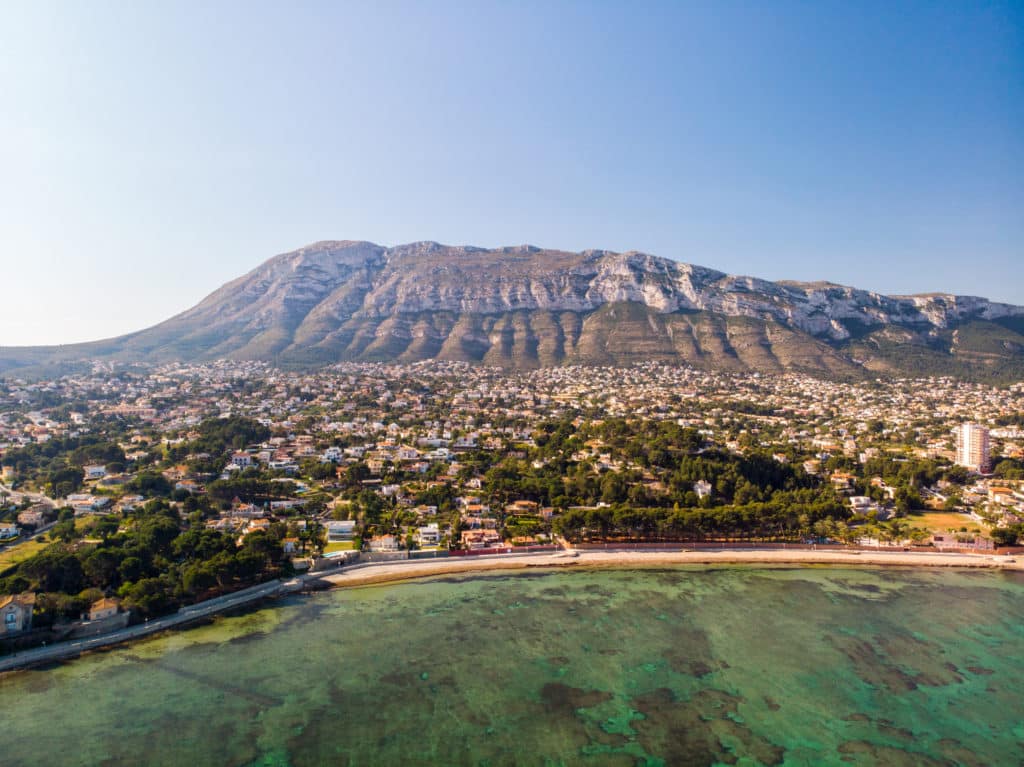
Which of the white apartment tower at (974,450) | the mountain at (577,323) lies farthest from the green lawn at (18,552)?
the mountain at (577,323)

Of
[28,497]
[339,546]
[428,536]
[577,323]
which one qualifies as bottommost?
[428,536]

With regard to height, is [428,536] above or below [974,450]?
below

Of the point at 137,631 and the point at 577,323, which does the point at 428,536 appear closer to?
the point at 137,631

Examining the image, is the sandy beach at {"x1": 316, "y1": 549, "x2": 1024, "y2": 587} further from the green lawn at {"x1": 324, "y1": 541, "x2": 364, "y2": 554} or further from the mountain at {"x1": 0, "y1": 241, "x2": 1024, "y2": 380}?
the mountain at {"x1": 0, "y1": 241, "x2": 1024, "y2": 380}

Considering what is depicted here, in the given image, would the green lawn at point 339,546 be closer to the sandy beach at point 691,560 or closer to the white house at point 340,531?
the white house at point 340,531

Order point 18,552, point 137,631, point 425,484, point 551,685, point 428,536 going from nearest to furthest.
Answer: point 551,685 < point 137,631 < point 18,552 < point 428,536 < point 425,484

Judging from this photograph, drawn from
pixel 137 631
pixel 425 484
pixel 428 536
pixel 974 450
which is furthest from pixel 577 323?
pixel 137 631

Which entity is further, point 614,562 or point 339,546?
point 339,546
